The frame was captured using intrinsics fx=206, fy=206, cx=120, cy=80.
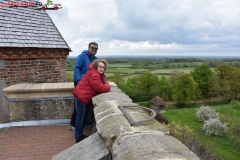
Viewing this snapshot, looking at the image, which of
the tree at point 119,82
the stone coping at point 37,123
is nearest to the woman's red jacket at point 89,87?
the stone coping at point 37,123

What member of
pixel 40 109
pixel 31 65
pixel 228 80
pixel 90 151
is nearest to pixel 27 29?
pixel 31 65

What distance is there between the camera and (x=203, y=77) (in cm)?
4241

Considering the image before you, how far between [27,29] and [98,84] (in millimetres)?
3821

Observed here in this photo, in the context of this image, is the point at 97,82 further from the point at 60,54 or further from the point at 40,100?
the point at 60,54

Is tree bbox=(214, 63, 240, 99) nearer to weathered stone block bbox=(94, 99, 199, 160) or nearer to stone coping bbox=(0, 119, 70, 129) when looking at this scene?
stone coping bbox=(0, 119, 70, 129)

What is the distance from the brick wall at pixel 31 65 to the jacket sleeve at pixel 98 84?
2.69 metres

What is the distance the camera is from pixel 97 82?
3.27m

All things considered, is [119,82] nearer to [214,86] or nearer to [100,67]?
[214,86]

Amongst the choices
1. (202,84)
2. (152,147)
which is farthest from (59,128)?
(202,84)

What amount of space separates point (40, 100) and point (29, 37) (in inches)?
78.6

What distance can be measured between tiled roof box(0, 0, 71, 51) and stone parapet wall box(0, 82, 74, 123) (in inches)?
47.0

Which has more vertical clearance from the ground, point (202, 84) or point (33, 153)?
point (33, 153)

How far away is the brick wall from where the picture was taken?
4.86 meters

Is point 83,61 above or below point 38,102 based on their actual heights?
above
